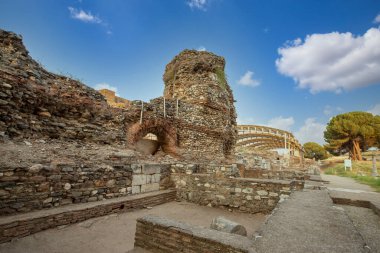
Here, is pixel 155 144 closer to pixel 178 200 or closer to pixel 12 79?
pixel 178 200

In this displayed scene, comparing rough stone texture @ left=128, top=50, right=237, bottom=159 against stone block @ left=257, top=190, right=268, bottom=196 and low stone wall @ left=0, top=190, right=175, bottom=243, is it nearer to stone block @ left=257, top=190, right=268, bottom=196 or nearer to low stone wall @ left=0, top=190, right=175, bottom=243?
low stone wall @ left=0, top=190, right=175, bottom=243

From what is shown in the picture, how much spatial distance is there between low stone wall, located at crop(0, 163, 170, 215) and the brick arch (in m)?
4.33

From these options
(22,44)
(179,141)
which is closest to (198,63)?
(179,141)

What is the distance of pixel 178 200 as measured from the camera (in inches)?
269

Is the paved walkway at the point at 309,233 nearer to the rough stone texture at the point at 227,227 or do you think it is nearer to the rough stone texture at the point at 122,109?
the rough stone texture at the point at 227,227

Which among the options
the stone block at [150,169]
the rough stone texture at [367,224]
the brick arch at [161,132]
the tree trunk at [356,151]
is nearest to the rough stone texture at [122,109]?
the brick arch at [161,132]

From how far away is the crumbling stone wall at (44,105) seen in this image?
659 centimetres

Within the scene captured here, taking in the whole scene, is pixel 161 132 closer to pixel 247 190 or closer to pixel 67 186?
pixel 247 190

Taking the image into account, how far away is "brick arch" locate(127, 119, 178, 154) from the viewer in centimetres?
1058

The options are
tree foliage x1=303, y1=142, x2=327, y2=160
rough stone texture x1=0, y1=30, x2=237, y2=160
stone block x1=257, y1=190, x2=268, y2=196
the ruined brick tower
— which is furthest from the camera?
tree foliage x1=303, y1=142, x2=327, y2=160

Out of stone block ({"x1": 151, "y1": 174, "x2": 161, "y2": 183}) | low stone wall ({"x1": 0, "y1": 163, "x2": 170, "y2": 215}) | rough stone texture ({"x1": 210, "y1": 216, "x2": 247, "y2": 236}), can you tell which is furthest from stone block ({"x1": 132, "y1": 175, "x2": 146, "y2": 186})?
rough stone texture ({"x1": 210, "y1": 216, "x2": 247, "y2": 236})

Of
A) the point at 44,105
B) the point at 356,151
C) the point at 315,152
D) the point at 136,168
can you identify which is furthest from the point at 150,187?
the point at 315,152

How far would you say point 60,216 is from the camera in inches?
155

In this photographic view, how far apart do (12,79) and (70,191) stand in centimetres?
496
